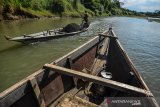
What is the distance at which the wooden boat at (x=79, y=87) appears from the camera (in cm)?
379

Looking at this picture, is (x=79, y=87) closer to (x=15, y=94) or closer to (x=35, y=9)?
(x=15, y=94)

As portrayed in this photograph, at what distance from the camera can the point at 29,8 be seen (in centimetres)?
3500

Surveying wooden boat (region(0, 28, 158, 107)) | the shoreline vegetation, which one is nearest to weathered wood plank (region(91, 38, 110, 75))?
wooden boat (region(0, 28, 158, 107))

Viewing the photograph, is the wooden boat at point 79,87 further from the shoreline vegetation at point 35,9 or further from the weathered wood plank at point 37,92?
the shoreline vegetation at point 35,9

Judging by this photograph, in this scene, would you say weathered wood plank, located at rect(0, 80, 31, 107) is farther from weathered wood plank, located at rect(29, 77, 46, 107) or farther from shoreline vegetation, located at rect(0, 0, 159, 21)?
shoreline vegetation, located at rect(0, 0, 159, 21)

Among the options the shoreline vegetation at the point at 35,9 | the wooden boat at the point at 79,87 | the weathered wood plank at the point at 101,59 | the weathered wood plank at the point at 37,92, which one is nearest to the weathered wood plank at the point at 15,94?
the wooden boat at the point at 79,87

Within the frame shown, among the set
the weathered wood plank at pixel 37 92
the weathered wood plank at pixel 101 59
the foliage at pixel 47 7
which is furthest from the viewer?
the foliage at pixel 47 7

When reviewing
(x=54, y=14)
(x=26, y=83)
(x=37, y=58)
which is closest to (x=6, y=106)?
(x=26, y=83)

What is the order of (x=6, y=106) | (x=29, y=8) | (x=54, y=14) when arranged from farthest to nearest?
(x=54, y=14)
(x=29, y=8)
(x=6, y=106)

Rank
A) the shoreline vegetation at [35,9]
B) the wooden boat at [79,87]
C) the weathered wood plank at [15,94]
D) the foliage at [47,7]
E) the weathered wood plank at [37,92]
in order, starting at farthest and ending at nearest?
the foliage at [47,7], the shoreline vegetation at [35,9], the weathered wood plank at [37,92], the wooden boat at [79,87], the weathered wood plank at [15,94]

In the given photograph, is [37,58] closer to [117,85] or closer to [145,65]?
[145,65]

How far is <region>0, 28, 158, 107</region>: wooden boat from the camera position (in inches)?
149

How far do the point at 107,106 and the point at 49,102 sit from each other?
1.73m

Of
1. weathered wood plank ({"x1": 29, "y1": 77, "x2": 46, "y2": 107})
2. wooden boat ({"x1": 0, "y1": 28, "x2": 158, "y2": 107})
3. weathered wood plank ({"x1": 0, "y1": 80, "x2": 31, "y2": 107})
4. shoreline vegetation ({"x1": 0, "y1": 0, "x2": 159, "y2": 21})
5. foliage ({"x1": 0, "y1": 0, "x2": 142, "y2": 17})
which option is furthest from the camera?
foliage ({"x1": 0, "y1": 0, "x2": 142, "y2": 17})
